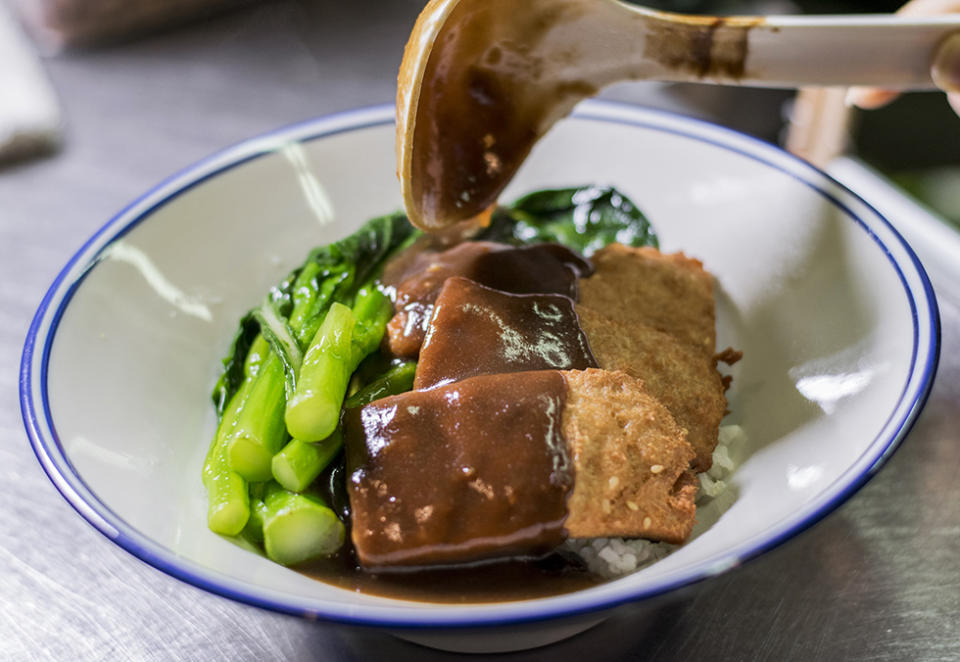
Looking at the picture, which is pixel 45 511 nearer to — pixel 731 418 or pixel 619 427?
pixel 619 427

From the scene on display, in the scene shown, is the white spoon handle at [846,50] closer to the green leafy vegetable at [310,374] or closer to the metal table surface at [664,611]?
the green leafy vegetable at [310,374]

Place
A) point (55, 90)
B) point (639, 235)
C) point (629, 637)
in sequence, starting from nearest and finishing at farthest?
point (629, 637) < point (639, 235) < point (55, 90)

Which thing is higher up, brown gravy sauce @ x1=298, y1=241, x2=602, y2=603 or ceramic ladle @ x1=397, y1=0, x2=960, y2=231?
ceramic ladle @ x1=397, y1=0, x2=960, y2=231

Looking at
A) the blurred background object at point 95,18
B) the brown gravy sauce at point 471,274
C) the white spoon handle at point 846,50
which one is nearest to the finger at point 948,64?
the white spoon handle at point 846,50

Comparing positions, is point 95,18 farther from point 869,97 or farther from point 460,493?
point 460,493

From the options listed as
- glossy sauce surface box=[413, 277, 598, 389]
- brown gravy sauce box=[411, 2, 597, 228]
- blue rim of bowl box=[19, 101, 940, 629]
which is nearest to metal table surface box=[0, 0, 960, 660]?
blue rim of bowl box=[19, 101, 940, 629]

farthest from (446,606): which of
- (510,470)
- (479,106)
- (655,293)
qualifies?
(479,106)

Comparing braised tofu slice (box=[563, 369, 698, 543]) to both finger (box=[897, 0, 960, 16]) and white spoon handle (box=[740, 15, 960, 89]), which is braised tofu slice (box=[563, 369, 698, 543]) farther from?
finger (box=[897, 0, 960, 16])

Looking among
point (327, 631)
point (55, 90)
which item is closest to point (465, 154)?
point (327, 631)
